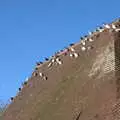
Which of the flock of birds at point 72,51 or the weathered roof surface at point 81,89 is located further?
the flock of birds at point 72,51

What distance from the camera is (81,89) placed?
24.8m

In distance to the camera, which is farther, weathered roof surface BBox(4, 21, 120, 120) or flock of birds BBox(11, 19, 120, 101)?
flock of birds BBox(11, 19, 120, 101)

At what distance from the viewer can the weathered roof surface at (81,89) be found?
71.3 ft

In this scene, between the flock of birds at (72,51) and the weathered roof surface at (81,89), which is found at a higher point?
the flock of birds at (72,51)

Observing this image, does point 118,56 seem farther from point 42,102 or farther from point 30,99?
point 30,99

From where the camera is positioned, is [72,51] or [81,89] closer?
[81,89]

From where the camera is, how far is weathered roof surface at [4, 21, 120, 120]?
71.3ft

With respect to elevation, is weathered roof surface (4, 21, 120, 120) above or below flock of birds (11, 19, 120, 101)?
below

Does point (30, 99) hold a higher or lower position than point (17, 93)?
lower

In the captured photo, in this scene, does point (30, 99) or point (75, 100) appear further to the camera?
point (30, 99)

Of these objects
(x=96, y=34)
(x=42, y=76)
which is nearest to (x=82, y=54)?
(x=96, y=34)

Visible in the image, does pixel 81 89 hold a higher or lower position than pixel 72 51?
lower

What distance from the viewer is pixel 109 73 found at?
2331 centimetres

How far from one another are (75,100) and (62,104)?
1632 mm
